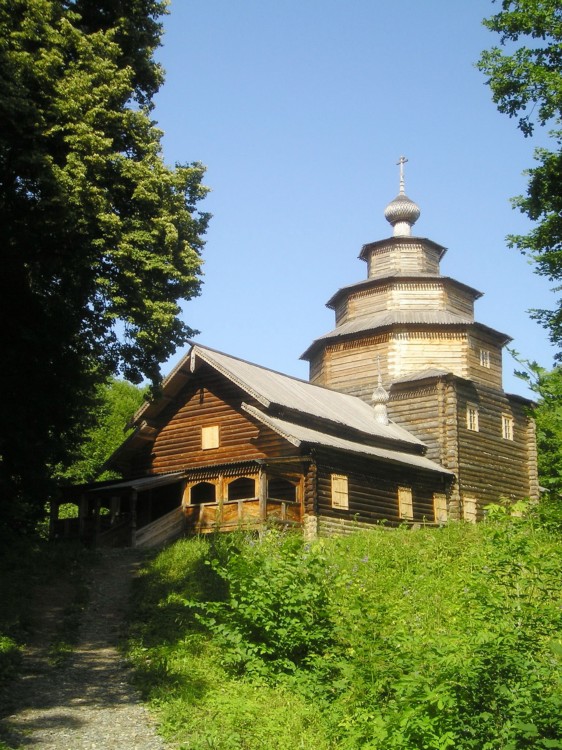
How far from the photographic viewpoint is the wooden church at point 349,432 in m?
27.5

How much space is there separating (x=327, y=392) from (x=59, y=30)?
19.2 meters

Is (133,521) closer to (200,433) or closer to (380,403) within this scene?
(200,433)

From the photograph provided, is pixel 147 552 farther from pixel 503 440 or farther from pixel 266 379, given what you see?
pixel 503 440

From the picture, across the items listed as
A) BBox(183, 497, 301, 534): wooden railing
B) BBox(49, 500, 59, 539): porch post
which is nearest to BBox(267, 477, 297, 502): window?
BBox(183, 497, 301, 534): wooden railing

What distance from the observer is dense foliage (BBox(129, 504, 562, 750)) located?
793cm

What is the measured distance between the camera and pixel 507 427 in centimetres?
3803

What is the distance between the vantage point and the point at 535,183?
71.2ft

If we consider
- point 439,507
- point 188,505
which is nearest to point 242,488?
point 188,505

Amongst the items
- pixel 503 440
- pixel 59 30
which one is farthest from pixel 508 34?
pixel 503 440

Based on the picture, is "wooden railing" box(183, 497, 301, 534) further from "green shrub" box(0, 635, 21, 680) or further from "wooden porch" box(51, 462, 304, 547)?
"green shrub" box(0, 635, 21, 680)

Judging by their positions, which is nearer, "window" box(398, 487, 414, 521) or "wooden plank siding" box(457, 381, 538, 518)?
"window" box(398, 487, 414, 521)

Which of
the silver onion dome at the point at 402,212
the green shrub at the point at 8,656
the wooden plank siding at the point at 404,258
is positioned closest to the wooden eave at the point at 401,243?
the wooden plank siding at the point at 404,258

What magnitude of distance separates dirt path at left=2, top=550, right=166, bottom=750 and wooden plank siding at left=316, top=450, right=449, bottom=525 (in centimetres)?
1145

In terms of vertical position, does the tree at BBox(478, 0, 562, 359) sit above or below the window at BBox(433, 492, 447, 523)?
above
